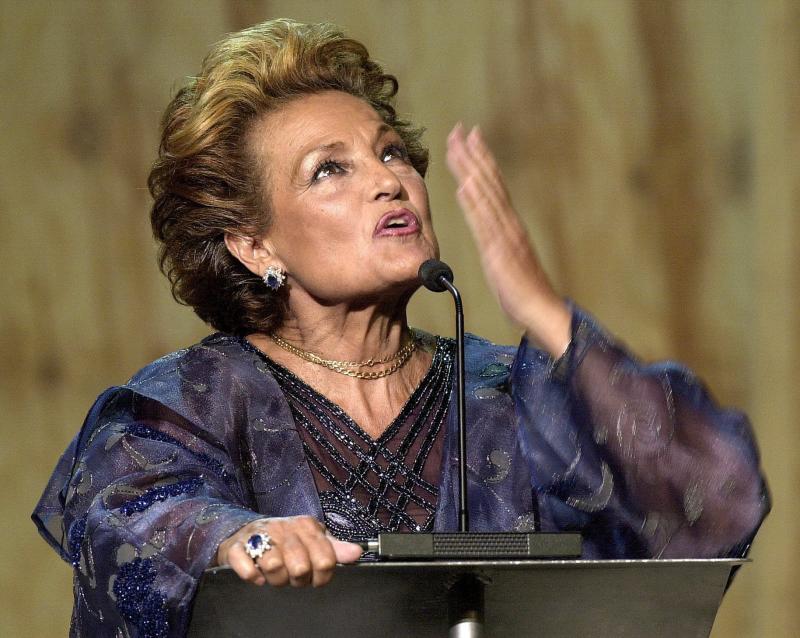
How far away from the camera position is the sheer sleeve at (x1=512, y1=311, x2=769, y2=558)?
185 centimetres

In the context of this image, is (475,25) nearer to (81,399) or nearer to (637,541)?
(81,399)

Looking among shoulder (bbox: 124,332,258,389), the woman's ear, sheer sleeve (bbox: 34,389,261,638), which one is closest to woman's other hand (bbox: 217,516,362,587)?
sheer sleeve (bbox: 34,389,261,638)

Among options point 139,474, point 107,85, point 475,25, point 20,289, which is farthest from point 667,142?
point 139,474

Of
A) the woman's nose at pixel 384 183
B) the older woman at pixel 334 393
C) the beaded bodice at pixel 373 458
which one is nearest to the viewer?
the older woman at pixel 334 393

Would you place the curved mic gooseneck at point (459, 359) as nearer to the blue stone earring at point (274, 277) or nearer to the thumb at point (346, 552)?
the thumb at point (346, 552)

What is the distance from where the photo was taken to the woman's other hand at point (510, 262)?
1849 millimetres

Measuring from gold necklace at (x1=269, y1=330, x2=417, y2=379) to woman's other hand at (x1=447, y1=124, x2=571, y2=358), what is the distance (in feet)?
1.18

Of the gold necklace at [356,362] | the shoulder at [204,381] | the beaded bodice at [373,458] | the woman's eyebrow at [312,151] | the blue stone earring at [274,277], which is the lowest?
the beaded bodice at [373,458]

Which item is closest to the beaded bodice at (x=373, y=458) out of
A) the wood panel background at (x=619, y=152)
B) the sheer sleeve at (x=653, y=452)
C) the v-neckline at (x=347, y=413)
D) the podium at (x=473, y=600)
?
the v-neckline at (x=347, y=413)

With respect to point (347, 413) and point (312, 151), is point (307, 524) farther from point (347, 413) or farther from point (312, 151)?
point (312, 151)

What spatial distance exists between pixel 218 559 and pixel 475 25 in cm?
182

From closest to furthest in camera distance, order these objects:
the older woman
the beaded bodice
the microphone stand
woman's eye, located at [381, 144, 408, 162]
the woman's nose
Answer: the microphone stand < the older woman < the beaded bodice < the woman's nose < woman's eye, located at [381, 144, 408, 162]

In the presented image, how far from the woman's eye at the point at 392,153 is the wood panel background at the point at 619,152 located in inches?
33.4

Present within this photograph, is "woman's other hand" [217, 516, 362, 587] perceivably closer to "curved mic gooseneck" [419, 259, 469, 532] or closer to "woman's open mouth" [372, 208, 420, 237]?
"curved mic gooseneck" [419, 259, 469, 532]
